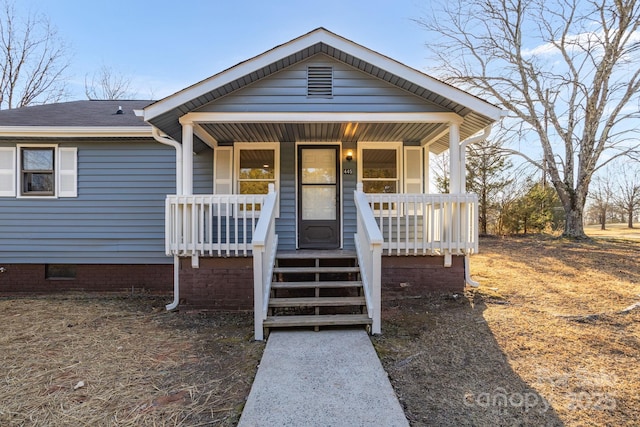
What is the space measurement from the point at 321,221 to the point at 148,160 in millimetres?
3695

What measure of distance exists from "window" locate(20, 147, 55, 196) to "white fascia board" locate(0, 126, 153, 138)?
365mm

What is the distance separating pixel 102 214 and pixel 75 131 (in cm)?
163

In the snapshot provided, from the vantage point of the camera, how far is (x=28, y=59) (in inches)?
644

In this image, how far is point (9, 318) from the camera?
16.9ft

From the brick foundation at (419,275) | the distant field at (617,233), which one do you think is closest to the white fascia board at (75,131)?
the brick foundation at (419,275)

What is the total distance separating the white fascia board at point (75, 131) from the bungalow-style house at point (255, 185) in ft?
0.08

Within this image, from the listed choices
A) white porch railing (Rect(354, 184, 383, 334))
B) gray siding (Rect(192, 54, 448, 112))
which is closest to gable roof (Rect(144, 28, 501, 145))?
gray siding (Rect(192, 54, 448, 112))

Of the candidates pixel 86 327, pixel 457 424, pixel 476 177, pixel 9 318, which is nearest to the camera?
pixel 457 424

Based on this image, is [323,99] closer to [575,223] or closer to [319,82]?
[319,82]

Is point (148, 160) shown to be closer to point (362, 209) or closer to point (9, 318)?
point (9, 318)

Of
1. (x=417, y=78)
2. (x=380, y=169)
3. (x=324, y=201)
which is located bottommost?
(x=324, y=201)

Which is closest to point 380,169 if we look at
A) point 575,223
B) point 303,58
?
point 303,58

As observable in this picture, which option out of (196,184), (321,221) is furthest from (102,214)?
(321,221)

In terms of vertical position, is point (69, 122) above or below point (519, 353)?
above
